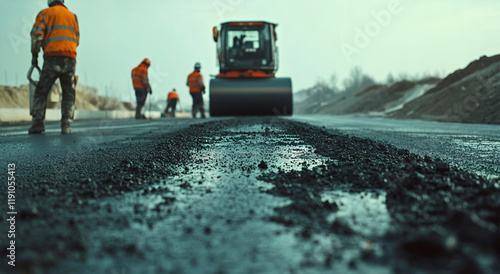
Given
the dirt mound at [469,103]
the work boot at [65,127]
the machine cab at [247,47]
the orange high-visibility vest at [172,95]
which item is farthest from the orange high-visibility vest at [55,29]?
the orange high-visibility vest at [172,95]

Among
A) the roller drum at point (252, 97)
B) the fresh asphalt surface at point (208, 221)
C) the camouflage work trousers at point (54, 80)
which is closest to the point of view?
the fresh asphalt surface at point (208, 221)

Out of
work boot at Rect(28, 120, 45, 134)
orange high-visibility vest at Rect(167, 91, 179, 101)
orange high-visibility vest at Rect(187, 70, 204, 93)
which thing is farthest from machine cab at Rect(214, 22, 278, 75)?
→ orange high-visibility vest at Rect(167, 91, 179, 101)

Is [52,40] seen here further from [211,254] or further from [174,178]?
[211,254]

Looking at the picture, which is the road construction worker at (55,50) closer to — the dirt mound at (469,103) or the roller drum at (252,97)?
the roller drum at (252,97)

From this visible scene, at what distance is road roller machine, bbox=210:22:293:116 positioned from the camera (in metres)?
12.2

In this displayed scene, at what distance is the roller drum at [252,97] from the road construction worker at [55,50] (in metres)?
5.44

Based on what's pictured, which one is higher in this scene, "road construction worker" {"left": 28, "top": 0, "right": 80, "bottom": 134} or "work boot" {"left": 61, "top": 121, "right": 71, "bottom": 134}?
"road construction worker" {"left": 28, "top": 0, "right": 80, "bottom": 134}

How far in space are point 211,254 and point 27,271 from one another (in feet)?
1.68

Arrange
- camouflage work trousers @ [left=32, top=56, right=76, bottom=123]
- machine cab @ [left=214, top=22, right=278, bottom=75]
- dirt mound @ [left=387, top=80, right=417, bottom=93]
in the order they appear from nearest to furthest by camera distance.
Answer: camouflage work trousers @ [left=32, top=56, right=76, bottom=123]
machine cab @ [left=214, top=22, right=278, bottom=75]
dirt mound @ [left=387, top=80, right=417, bottom=93]

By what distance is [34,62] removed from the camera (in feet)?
23.3

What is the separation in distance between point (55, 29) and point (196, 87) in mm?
10511

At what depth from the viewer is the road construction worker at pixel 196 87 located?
1725 centimetres

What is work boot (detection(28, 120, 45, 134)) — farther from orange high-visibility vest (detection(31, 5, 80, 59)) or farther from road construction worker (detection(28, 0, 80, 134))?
orange high-visibility vest (detection(31, 5, 80, 59))

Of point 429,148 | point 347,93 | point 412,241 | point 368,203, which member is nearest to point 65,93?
point 429,148
